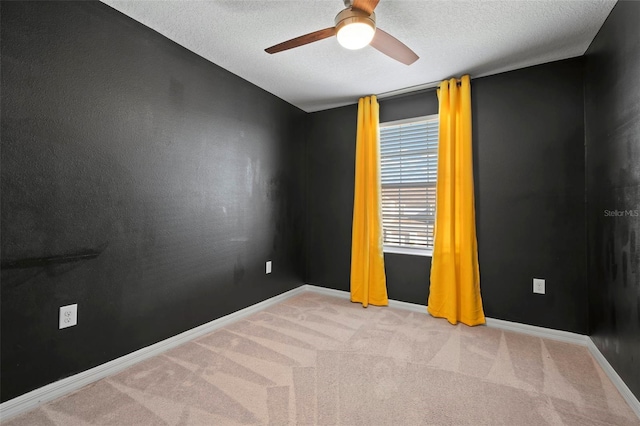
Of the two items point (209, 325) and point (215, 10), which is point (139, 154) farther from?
point (209, 325)

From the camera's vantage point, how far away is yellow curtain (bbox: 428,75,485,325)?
268 centimetres

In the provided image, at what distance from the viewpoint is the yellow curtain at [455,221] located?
8.79ft

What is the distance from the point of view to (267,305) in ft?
10.4

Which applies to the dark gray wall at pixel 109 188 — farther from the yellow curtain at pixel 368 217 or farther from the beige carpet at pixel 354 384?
the yellow curtain at pixel 368 217

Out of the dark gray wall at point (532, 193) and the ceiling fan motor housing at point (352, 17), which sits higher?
the ceiling fan motor housing at point (352, 17)

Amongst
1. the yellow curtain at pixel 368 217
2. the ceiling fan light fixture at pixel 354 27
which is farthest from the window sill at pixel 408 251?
the ceiling fan light fixture at pixel 354 27

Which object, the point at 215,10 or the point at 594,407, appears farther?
the point at 215,10

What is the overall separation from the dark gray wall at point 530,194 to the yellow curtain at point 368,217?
44 centimetres

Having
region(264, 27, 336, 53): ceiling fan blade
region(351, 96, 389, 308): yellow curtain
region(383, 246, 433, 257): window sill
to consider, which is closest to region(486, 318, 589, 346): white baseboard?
region(383, 246, 433, 257): window sill

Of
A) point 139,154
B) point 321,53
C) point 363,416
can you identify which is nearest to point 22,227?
point 139,154

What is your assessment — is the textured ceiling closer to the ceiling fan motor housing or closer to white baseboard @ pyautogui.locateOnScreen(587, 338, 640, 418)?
the ceiling fan motor housing

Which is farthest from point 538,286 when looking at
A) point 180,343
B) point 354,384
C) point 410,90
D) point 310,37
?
point 180,343

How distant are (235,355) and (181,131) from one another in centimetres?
184

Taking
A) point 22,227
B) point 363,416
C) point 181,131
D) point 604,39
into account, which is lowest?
point 363,416
